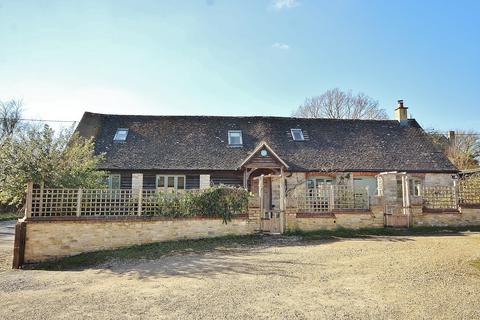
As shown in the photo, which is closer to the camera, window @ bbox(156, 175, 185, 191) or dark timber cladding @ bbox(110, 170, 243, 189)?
dark timber cladding @ bbox(110, 170, 243, 189)

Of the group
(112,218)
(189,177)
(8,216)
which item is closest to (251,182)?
(189,177)

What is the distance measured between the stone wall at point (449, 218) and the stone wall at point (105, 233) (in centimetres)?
819

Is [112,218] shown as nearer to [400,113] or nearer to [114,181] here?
[114,181]

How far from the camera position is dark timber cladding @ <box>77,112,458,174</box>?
2084 centimetres

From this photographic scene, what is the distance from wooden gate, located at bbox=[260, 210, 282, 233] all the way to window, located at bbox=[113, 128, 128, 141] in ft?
40.4

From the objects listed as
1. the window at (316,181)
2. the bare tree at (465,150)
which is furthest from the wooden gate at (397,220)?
the bare tree at (465,150)

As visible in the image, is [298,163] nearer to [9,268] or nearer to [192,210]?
[192,210]

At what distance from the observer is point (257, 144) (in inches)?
899

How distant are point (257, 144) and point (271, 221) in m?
9.39

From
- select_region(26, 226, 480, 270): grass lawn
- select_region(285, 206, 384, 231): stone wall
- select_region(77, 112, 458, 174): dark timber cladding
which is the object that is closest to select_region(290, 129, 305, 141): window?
select_region(77, 112, 458, 174): dark timber cladding

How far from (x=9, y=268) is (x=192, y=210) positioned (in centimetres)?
610

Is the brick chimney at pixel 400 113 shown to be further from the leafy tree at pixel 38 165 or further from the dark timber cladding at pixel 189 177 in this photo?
the leafy tree at pixel 38 165

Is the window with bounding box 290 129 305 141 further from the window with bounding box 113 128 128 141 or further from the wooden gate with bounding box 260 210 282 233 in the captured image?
the window with bounding box 113 128 128 141

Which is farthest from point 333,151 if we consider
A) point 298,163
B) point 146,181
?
point 146,181
